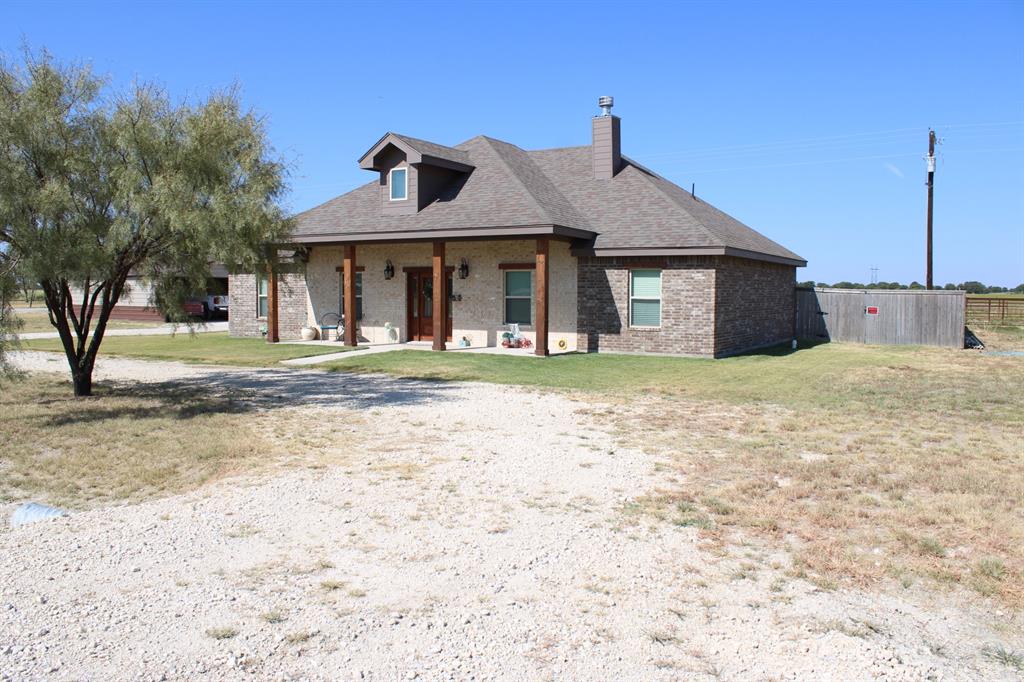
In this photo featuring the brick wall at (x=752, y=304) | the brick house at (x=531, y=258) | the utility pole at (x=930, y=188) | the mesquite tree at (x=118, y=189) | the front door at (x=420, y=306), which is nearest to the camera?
the mesquite tree at (x=118, y=189)

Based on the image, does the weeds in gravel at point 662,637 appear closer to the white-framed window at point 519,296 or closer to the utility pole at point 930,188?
the white-framed window at point 519,296

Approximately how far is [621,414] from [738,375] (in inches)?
224

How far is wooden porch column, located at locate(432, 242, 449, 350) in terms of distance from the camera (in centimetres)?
2048

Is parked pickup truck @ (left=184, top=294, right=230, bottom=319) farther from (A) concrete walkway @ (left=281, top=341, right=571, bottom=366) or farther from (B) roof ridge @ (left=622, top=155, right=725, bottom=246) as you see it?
(B) roof ridge @ (left=622, top=155, right=725, bottom=246)

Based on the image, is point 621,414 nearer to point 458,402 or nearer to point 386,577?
point 458,402

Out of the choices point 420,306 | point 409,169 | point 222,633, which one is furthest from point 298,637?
point 420,306

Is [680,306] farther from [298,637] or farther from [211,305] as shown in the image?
[211,305]

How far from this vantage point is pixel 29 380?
15.5 metres

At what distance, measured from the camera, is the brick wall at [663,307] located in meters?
19.3

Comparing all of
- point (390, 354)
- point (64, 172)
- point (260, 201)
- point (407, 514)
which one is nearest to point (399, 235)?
point (390, 354)

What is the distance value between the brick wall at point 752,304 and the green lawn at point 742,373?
80cm

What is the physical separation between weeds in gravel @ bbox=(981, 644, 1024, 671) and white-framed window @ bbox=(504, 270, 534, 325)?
1736 cm

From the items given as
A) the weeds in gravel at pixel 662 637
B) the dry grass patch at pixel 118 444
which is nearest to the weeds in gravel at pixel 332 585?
the weeds in gravel at pixel 662 637

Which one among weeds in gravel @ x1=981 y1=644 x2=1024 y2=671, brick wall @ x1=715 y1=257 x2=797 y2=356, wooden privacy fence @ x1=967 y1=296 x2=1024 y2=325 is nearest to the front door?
brick wall @ x1=715 y1=257 x2=797 y2=356
